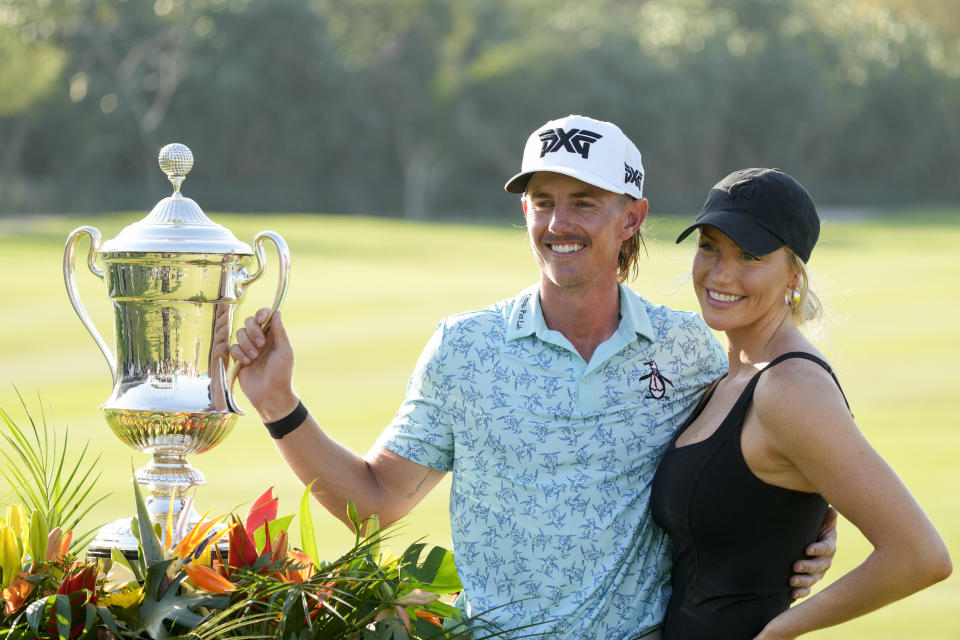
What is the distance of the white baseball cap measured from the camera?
2.83 m

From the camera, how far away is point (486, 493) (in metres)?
2.82

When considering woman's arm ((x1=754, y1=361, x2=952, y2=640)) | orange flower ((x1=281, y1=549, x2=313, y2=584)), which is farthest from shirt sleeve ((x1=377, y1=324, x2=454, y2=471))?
woman's arm ((x1=754, y1=361, x2=952, y2=640))

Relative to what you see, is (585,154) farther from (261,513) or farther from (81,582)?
(81,582)

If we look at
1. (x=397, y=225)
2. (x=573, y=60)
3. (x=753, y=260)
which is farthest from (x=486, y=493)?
(x=573, y=60)

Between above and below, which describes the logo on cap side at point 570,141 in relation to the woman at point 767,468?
above

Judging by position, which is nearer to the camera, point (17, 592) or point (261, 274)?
point (17, 592)

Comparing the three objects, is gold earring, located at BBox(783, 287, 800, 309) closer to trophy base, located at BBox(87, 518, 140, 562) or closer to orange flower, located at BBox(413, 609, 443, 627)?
orange flower, located at BBox(413, 609, 443, 627)

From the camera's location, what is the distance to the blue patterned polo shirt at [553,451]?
2729 millimetres

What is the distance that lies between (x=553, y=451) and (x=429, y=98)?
44608mm

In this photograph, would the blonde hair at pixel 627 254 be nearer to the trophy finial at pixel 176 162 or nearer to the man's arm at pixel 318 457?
the man's arm at pixel 318 457

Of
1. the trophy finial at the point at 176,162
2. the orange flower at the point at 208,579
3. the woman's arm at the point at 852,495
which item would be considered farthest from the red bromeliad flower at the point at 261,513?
the woman's arm at the point at 852,495

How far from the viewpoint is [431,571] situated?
2.44 m

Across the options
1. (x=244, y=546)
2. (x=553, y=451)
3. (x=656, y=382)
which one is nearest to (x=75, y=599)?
(x=244, y=546)

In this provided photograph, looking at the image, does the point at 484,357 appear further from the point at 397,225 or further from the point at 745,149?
the point at 745,149
